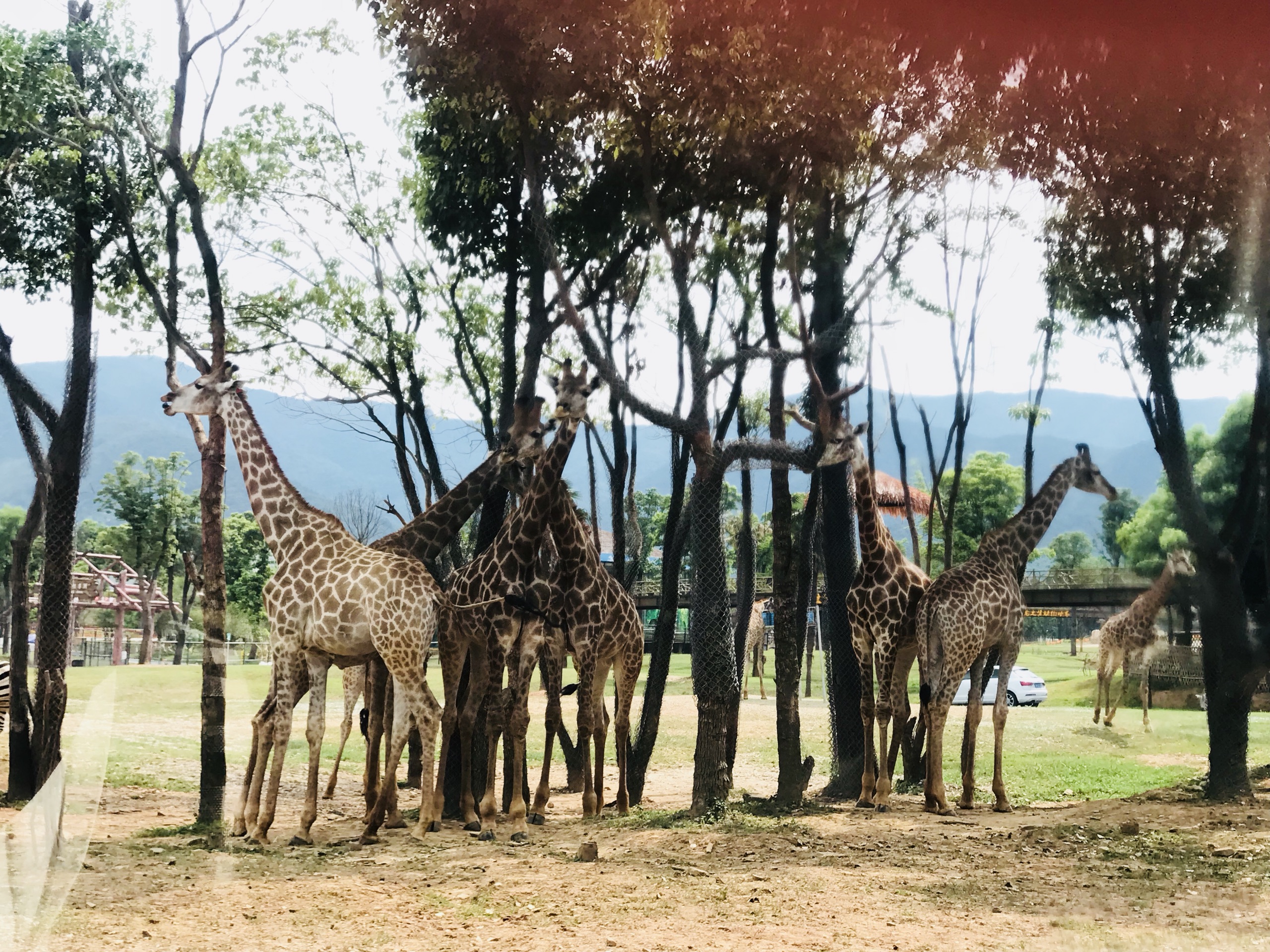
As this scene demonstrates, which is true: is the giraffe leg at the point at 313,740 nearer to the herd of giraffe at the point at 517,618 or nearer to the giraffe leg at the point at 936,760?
the herd of giraffe at the point at 517,618

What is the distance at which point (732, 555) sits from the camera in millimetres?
35156

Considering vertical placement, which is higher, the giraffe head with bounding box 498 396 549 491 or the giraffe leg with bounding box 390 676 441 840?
the giraffe head with bounding box 498 396 549 491

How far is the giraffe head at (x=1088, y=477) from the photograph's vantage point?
9.57 m

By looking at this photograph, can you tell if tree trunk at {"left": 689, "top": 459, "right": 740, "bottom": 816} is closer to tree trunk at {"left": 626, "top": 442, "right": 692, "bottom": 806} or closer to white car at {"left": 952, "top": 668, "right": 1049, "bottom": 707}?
tree trunk at {"left": 626, "top": 442, "right": 692, "bottom": 806}

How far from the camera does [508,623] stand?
325 inches

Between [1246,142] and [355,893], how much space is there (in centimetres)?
893

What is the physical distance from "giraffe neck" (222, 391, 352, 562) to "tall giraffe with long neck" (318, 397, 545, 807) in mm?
779

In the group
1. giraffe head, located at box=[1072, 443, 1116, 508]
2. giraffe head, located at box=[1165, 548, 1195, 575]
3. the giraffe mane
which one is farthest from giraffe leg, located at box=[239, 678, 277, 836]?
giraffe head, located at box=[1165, 548, 1195, 575]

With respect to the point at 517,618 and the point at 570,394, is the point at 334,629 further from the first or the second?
the point at 570,394

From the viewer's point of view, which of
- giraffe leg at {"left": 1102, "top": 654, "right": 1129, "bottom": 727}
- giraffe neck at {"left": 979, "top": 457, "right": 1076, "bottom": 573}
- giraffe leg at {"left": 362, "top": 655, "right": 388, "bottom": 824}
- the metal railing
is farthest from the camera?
giraffe leg at {"left": 1102, "top": 654, "right": 1129, "bottom": 727}

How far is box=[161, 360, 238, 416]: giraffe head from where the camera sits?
8.06 meters

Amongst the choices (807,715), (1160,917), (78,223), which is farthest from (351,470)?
(1160,917)

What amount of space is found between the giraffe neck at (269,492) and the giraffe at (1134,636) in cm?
697

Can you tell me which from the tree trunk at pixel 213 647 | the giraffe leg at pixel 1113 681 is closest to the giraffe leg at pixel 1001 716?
the giraffe leg at pixel 1113 681
